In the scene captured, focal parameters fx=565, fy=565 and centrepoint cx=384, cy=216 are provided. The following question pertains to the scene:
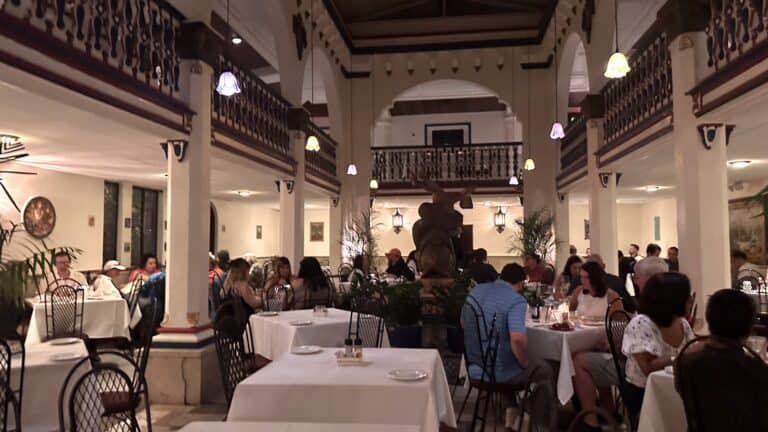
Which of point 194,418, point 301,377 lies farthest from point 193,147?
point 301,377

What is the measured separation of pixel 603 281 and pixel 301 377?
10.9ft

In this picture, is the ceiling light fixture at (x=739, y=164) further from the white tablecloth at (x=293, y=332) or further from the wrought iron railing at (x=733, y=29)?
the white tablecloth at (x=293, y=332)

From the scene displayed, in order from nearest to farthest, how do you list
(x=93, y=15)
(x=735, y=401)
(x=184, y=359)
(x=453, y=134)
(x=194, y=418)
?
(x=735, y=401)
(x=93, y=15)
(x=194, y=418)
(x=184, y=359)
(x=453, y=134)

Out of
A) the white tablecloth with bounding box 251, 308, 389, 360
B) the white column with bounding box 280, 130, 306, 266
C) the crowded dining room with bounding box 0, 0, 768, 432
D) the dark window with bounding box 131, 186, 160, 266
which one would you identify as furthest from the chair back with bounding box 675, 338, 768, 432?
the dark window with bounding box 131, 186, 160, 266

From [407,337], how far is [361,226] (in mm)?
7314

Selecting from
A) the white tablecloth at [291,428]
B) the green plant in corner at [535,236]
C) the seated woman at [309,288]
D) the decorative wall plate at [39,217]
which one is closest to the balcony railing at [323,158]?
the seated woman at [309,288]

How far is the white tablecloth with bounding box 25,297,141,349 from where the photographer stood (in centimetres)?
674

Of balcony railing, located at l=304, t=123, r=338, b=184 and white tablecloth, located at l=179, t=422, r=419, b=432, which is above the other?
balcony railing, located at l=304, t=123, r=338, b=184

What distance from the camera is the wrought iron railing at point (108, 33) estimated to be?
3.79 metres

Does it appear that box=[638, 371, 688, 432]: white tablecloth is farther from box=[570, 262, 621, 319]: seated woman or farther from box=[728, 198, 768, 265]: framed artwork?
box=[728, 198, 768, 265]: framed artwork

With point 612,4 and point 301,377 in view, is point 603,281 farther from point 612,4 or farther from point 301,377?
point 612,4

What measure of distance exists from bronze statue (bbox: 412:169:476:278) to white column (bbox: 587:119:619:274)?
2.40 metres

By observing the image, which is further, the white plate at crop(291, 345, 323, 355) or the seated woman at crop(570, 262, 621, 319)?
the seated woman at crop(570, 262, 621, 319)

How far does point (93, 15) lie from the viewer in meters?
4.50
